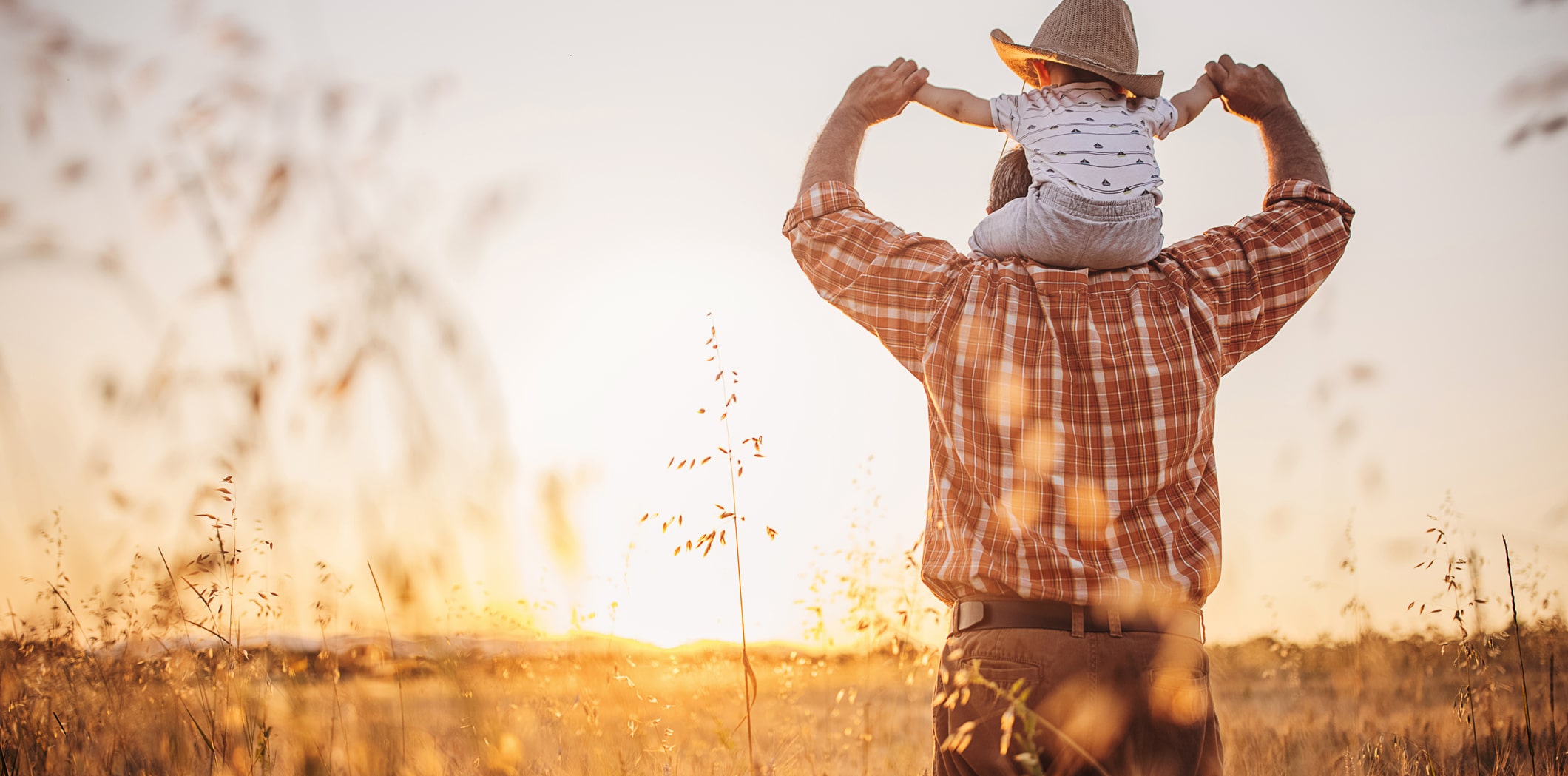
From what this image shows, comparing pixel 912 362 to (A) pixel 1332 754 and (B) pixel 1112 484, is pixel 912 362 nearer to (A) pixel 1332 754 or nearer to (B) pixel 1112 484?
(B) pixel 1112 484

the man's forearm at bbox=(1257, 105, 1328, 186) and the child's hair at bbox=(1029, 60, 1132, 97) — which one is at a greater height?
the child's hair at bbox=(1029, 60, 1132, 97)

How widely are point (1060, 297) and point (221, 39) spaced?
2.06 metres

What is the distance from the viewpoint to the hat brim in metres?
1.98

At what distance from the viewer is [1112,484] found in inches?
70.0

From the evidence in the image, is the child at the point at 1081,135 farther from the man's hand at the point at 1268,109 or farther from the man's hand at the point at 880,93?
the man's hand at the point at 1268,109

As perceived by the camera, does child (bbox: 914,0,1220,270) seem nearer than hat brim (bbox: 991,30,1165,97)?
Yes

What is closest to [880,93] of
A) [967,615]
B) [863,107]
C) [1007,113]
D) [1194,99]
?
[863,107]

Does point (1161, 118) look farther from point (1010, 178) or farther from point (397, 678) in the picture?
point (397, 678)

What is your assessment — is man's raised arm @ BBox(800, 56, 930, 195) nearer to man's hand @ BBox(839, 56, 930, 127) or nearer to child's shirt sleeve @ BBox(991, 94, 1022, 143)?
man's hand @ BBox(839, 56, 930, 127)

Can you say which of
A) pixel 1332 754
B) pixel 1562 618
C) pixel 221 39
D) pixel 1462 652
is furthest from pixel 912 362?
pixel 1562 618

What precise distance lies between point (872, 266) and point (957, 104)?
0.56 meters

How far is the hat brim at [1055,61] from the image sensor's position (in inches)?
77.9

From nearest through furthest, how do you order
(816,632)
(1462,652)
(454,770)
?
(454,770) → (1462,652) → (816,632)

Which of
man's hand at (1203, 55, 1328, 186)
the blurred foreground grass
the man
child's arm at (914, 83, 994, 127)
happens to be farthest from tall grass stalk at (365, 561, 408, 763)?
man's hand at (1203, 55, 1328, 186)
